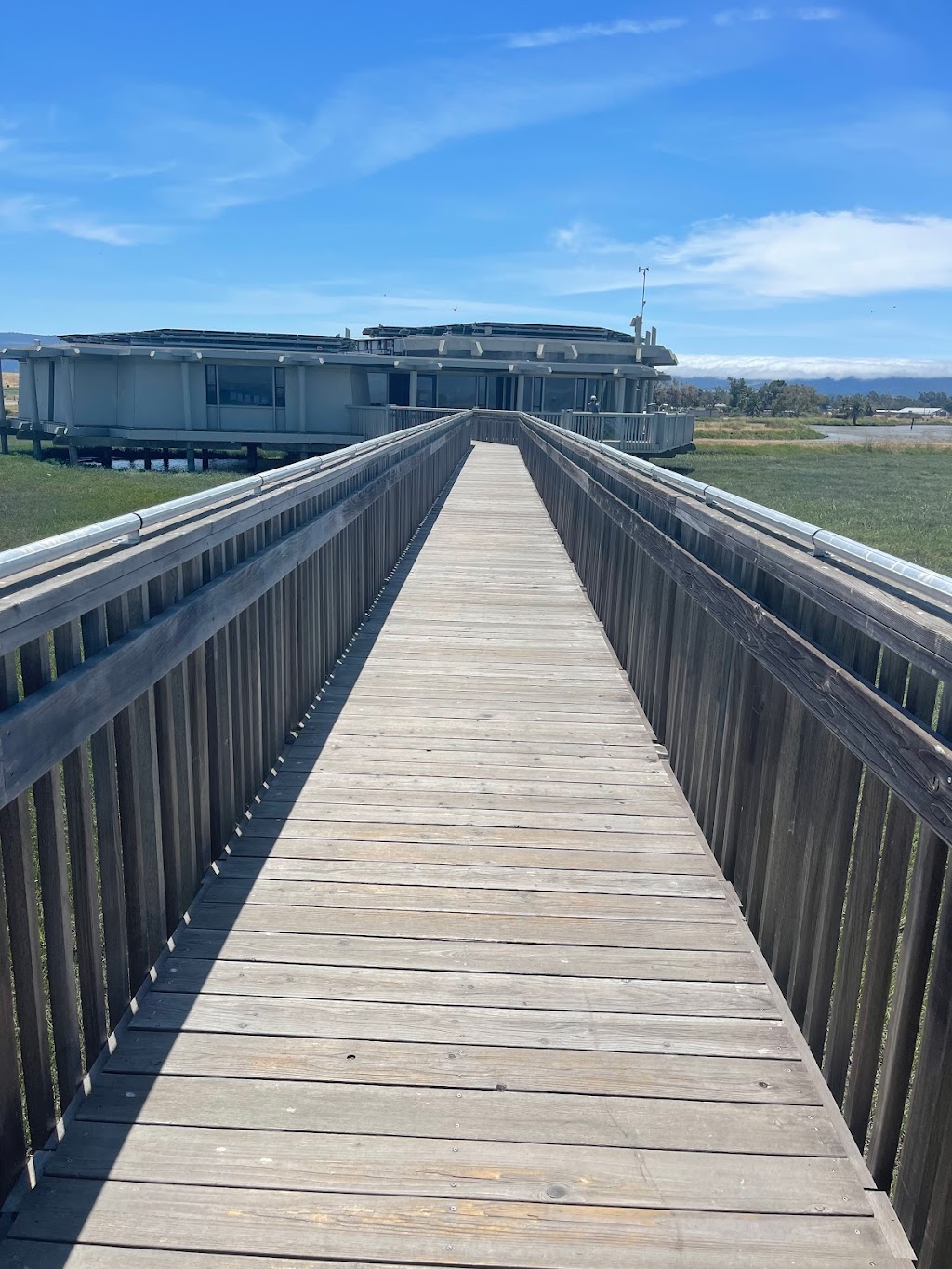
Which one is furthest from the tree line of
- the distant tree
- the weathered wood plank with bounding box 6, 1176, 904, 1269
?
the weathered wood plank with bounding box 6, 1176, 904, 1269

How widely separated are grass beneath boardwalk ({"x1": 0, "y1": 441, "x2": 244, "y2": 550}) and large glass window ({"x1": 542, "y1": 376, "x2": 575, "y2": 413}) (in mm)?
12085

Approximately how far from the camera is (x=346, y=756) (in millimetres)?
5105

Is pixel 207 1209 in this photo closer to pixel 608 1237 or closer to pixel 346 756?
pixel 608 1237

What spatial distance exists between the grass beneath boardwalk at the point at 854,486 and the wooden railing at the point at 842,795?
1136cm

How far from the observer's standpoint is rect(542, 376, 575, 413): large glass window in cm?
4100

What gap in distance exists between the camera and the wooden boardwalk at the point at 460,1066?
228 cm

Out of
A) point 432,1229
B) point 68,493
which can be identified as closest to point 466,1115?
point 432,1229

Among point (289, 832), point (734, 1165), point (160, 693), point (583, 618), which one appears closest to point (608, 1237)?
point (734, 1165)

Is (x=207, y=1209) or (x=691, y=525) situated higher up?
(x=691, y=525)

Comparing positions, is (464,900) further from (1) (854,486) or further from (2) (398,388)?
(2) (398,388)

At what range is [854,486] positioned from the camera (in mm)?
30047

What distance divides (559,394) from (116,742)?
130 feet

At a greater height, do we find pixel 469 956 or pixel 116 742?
pixel 116 742

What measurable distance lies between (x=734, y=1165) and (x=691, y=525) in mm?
2710
